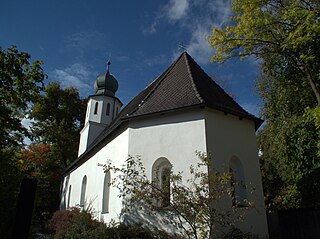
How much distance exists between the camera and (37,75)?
8.86 meters

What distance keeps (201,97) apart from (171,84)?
2448 millimetres

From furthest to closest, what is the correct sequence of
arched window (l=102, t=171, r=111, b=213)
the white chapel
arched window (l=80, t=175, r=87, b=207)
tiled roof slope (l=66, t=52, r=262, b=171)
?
1. arched window (l=80, t=175, r=87, b=207)
2. arched window (l=102, t=171, r=111, b=213)
3. tiled roof slope (l=66, t=52, r=262, b=171)
4. the white chapel

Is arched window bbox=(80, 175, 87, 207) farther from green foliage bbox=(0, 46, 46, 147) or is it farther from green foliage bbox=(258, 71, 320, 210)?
green foliage bbox=(258, 71, 320, 210)

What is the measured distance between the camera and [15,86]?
8.48 m

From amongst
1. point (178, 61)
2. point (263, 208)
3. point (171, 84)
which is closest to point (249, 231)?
point (263, 208)

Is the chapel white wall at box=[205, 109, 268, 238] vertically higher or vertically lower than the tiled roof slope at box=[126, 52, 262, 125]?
lower

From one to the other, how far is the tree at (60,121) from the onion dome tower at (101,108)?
4338 millimetres

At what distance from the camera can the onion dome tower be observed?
23.8 m

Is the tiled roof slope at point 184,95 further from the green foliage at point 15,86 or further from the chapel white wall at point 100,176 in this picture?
the green foliage at point 15,86

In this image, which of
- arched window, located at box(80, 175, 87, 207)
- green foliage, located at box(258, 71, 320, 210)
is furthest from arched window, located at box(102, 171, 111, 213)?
green foliage, located at box(258, 71, 320, 210)

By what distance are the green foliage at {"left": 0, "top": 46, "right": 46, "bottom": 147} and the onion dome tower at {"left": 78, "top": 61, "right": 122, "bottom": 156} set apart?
14.5 meters

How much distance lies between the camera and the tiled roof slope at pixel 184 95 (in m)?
10.7

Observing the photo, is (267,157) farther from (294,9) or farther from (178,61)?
(294,9)

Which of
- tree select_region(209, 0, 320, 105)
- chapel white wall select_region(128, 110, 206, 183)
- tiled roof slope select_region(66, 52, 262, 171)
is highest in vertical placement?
tree select_region(209, 0, 320, 105)
